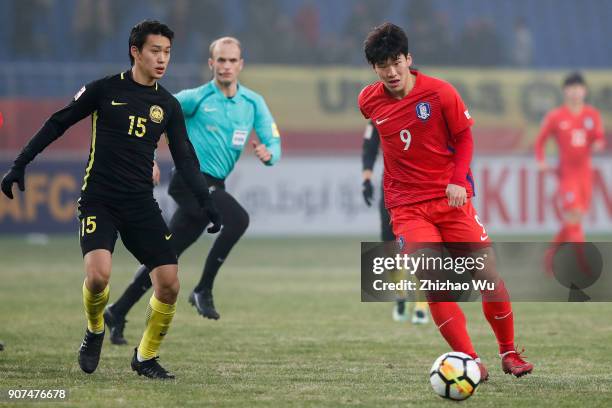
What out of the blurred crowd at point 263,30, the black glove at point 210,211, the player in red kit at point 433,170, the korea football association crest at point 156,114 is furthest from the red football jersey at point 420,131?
the blurred crowd at point 263,30

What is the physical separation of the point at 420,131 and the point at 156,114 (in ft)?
5.15

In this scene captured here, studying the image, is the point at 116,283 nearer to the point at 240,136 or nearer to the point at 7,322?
the point at 7,322

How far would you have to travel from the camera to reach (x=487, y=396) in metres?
6.06

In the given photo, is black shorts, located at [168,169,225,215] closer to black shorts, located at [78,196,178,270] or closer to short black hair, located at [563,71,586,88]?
black shorts, located at [78,196,178,270]

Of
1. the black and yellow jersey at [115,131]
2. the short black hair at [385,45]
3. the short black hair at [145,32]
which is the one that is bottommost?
the black and yellow jersey at [115,131]

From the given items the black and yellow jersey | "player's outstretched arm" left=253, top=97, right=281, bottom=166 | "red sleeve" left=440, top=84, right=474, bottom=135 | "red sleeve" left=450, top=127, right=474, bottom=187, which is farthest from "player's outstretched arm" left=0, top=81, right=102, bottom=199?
"player's outstretched arm" left=253, top=97, right=281, bottom=166

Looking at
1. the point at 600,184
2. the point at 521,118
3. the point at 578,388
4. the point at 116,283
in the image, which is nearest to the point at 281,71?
the point at 521,118

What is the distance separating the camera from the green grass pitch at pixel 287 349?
6.05 metres

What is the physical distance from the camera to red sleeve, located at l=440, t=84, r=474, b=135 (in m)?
6.43

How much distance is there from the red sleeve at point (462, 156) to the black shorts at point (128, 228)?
175 centimetres

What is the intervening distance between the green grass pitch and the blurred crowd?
9071 mm

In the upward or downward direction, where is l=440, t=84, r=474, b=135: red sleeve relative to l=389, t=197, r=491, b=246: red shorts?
upward

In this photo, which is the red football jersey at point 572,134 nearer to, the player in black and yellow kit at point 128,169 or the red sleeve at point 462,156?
the red sleeve at point 462,156

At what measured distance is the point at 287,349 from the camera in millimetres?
8102
